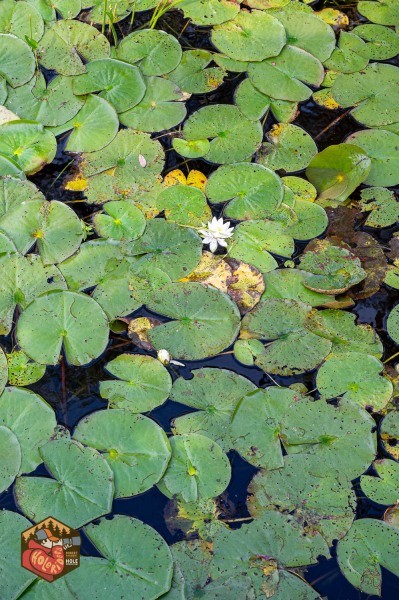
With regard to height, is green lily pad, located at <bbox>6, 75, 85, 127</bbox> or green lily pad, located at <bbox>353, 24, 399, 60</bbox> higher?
green lily pad, located at <bbox>353, 24, 399, 60</bbox>

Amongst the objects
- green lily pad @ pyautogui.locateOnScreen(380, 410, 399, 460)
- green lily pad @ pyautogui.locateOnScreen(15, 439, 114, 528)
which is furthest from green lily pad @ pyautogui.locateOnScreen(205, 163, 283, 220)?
green lily pad @ pyautogui.locateOnScreen(15, 439, 114, 528)

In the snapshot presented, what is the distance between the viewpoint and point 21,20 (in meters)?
3.65

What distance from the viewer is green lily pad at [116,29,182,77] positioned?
3621 millimetres

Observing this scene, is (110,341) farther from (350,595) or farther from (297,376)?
(350,595)

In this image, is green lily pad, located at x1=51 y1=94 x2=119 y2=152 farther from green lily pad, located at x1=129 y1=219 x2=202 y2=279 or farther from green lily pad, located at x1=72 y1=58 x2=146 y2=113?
green lily pad, located at x1=129 y1=219 x2=202 y2=279

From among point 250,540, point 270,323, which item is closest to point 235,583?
point 250,540

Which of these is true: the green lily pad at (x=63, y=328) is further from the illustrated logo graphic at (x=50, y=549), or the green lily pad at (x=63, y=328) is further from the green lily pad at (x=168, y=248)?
the illustrated logo graphic at (x=50, y=549)

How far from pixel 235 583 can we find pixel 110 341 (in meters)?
1.14

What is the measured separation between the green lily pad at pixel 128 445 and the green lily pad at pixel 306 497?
0.40 meters

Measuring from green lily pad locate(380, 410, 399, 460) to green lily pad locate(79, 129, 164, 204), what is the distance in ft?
5.42

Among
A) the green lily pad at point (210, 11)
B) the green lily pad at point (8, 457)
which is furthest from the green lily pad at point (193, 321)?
the green lily pad at point (210, 11)

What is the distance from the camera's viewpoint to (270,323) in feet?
9.03

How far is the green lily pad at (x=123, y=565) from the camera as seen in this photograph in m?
2.13

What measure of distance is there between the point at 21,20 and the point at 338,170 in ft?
7.12
